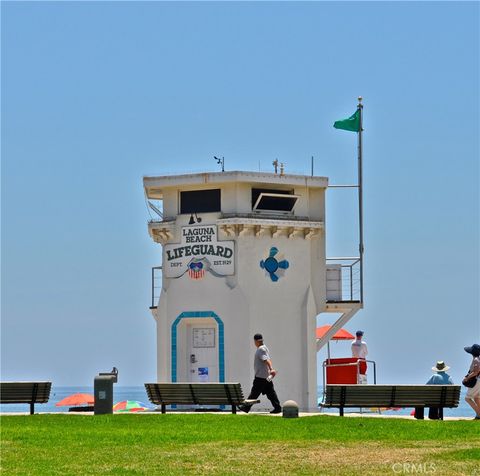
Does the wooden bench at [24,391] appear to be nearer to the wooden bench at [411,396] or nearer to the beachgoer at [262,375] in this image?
the beachgoer at [262,375]

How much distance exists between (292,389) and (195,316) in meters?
3.70

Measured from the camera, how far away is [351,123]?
4188 cm

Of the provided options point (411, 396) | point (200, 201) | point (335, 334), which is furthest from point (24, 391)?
point (335, 334)

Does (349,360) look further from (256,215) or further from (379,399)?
(379,399)

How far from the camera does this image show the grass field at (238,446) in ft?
63.5

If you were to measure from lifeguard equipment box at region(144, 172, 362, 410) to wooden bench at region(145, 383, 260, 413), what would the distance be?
23.8 ft

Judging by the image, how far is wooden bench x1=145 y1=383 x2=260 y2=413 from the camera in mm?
29594

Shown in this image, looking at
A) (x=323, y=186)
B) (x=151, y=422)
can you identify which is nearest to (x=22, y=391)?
(x=151, y=422)

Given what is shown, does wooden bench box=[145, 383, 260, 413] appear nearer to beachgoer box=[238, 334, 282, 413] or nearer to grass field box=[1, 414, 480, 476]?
beachgoer box=[238, 334, 282, 413]

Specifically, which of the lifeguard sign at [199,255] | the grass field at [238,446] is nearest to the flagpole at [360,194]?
the lifeguard sign at [199,255]

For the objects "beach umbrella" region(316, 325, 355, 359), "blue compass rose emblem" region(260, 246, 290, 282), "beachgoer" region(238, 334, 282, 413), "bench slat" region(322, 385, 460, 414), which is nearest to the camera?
"bench slat" region(322, 385, 460, 414)

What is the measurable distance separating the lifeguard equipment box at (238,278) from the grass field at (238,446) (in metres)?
9.95

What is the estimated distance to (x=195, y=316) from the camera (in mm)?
38562

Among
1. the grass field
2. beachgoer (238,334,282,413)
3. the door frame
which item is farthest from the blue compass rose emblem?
the grass field
